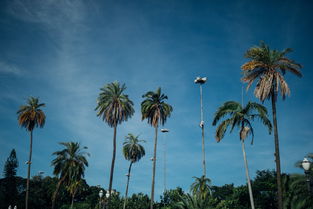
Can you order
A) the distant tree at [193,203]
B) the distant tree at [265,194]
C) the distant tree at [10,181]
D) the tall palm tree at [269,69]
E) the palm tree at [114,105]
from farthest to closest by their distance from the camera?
the distant tree at [10,181], the distant tree at [265,194], the palm tree at [114,105], the distant tree at [193,203], the tall palm tree at [269,69]

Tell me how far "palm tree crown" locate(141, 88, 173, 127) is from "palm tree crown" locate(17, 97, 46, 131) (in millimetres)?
20464

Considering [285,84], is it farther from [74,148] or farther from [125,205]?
[125,205]

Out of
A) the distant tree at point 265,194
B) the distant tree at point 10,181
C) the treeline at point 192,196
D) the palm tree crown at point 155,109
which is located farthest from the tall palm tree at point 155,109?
the distant tree at point 10,181

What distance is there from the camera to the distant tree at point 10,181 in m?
89.4

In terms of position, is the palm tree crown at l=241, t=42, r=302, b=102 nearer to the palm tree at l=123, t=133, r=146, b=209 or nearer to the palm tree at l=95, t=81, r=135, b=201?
the palm tree at l=95, t=81, r=135, b=201

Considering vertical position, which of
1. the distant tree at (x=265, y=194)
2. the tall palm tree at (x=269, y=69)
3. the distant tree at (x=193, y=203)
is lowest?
the distant tree at (x=193, y=203)

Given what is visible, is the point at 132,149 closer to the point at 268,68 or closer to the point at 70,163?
the point at 70,163

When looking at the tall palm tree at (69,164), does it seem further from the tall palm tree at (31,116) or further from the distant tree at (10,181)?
the distant tree at (10,181)

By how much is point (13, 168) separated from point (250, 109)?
8797 centimetres

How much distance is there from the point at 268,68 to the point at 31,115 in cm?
4357

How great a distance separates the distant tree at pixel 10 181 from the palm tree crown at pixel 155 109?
207ft

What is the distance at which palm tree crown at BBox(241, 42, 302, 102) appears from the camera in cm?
2495

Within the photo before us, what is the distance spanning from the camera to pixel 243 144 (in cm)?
3484

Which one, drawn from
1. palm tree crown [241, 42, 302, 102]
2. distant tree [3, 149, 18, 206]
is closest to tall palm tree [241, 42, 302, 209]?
palm tree crown [241, 42, 302, 102]
